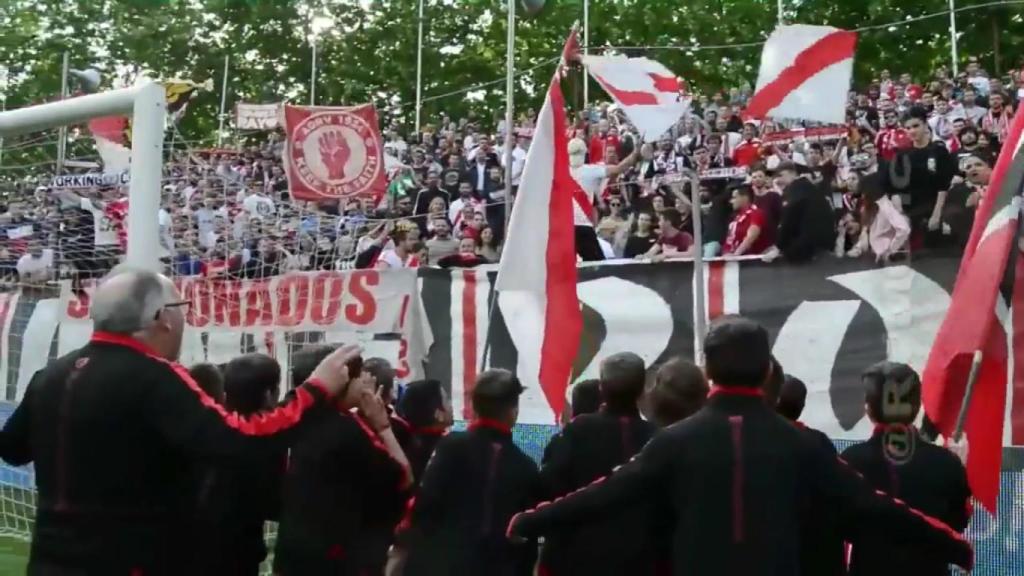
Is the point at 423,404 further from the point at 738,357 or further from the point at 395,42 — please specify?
the point at 395,42

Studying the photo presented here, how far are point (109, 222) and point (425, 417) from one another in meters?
6.01

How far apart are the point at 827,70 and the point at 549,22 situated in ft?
92.6

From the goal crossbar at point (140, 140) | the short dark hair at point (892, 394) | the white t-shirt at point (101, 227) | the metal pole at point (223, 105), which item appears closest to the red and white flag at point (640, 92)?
the white t-shirt at point (101, 227)

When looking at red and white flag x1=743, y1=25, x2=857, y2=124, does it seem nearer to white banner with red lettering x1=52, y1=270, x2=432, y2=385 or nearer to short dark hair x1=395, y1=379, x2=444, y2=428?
white banner with red lettering x1=52, y1=270, x2=432, y2=385

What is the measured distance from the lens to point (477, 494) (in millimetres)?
5125

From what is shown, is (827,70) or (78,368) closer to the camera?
(78,368)

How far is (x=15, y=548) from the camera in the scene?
11.0m

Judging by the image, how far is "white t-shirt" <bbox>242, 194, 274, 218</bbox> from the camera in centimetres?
1445

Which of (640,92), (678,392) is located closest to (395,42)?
(640,92)

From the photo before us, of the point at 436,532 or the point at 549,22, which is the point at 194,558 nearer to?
the point at 436,532

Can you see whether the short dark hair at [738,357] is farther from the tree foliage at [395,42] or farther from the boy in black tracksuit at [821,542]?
the tree foliage at [395,42]

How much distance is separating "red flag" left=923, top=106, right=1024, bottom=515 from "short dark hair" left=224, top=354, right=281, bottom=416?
8.33 ft

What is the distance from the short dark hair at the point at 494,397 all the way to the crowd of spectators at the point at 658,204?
149 inches

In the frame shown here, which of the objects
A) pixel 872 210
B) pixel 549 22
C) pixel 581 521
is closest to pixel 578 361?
pixel 872 210
